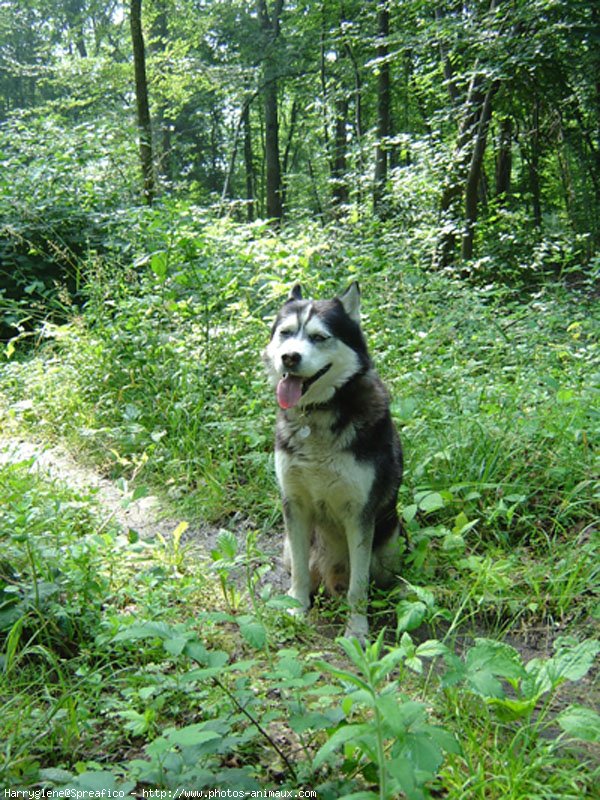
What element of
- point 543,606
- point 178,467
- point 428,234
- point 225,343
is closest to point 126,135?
point 428,234

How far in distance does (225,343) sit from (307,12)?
1507 cm

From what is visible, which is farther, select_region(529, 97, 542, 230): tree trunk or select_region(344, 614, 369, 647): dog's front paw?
select_region(529, 97, 542, 230): tree trunk

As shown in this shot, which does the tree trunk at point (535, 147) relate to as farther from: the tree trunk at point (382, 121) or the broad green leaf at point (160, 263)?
the broad green leaf at point (160, 263)

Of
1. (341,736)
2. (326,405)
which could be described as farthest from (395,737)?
(326,405)

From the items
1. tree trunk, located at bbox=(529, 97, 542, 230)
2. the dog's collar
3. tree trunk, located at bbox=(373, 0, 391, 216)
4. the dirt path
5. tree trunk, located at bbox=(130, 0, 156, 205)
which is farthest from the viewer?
tree trunk, located at bbox=(529, 97, 542, 230)

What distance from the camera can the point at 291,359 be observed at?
2.87 meters

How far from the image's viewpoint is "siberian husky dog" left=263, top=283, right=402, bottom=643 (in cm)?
293

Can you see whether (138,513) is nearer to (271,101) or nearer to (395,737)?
(395,737)

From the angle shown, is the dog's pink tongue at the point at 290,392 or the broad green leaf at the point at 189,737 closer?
the broad green leaf at the point at 189,737

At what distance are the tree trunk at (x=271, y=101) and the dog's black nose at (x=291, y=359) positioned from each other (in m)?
14.7

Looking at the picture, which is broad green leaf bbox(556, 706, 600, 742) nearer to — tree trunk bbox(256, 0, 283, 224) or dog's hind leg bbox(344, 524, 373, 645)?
dog's hind leg bbox(344, 524, 373, 645)

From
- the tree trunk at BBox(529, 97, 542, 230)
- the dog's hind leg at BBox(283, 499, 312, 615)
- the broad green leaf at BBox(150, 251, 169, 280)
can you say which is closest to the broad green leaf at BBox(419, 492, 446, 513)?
the dog's hind leg at BBox(283, 499, 312, 615)

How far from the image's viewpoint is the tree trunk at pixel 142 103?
913 cm

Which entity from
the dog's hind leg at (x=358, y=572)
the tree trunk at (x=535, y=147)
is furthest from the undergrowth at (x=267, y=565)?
the tree trunk at (x=535, y=147)
